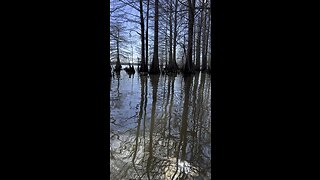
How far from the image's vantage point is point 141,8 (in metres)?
12.3

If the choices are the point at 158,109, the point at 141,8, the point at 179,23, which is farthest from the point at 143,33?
the point at 158,109

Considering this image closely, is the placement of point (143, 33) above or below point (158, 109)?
above
